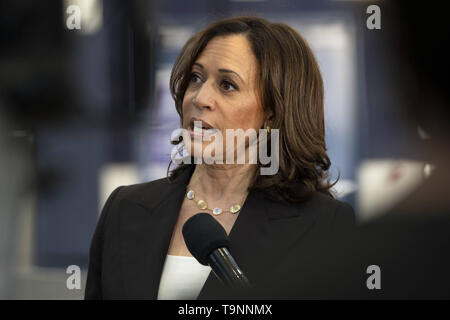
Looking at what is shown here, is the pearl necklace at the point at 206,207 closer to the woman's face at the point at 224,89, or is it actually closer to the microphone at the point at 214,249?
the woman's face at the point at 224,89

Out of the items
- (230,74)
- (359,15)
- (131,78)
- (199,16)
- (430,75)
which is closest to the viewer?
(430,75)

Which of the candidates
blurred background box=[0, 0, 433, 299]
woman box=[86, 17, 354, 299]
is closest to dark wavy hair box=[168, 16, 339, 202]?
woman box=[86, 17, 354, 299]

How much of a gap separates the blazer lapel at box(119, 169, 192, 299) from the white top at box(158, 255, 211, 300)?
0.01 m

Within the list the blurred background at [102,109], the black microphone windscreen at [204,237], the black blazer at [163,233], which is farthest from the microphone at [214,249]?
the blurred background at [102,109]

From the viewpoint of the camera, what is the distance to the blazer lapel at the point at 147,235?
82cm

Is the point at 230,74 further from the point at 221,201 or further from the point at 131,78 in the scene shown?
the point at 131,78

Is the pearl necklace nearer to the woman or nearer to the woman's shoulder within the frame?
the woman

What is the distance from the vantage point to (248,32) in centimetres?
94

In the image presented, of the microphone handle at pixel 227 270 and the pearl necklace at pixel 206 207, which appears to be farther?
the pearl necklace at pixel 206 207

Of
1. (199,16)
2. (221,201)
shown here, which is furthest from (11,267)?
(199,16)

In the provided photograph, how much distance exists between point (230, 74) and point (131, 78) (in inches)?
26.9

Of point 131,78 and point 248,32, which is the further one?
point 131,78

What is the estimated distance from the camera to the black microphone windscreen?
51 centimetres

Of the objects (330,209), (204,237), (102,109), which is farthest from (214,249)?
(102,109)
